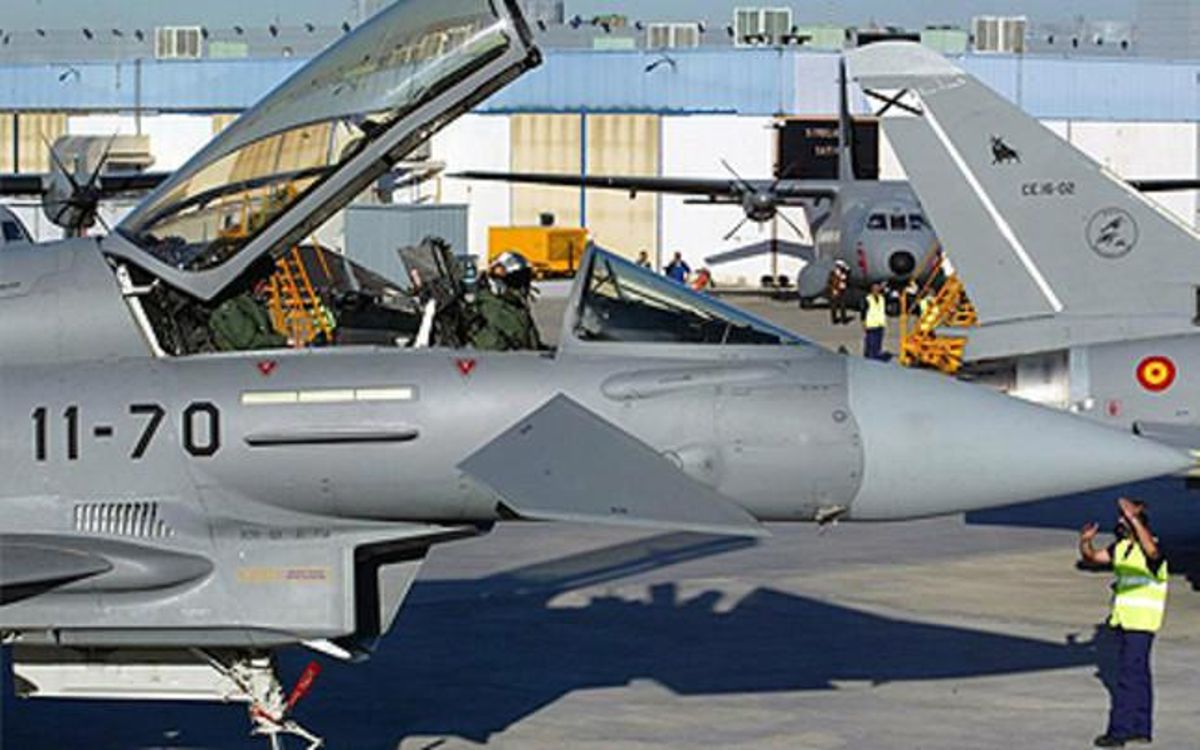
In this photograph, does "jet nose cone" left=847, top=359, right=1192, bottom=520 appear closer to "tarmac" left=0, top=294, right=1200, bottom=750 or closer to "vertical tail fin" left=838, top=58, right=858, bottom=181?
"tarmac" left=0, top=294, right=1200, bottom=750

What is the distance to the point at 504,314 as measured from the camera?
409 inches

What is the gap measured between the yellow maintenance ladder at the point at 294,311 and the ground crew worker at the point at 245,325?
42mm

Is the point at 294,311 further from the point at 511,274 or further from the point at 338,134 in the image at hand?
the point at 511,274

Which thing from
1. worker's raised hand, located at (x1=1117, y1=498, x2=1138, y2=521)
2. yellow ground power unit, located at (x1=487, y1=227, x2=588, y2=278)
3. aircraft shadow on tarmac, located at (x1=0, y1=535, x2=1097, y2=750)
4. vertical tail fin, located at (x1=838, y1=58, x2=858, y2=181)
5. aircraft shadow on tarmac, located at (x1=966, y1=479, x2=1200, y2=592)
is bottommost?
aircraft shadow on tarmac, located at (x1=0, y1=535, x2=1097, y2=750)

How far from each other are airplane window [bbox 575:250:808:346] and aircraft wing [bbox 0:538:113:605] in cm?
243

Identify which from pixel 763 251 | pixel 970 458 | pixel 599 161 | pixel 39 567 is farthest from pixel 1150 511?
pixel 599 161

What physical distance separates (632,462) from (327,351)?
1578 mm

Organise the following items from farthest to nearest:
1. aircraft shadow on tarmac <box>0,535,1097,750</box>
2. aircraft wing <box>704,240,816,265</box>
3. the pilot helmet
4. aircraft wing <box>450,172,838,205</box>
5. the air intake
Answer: aircraft wing <box>704,240,816,265</box>, aircraft wing <box>450,172,838,205</box>, aircraft shadow on tarmac <box>0,535,1097,750</box>, the pilot helmet, the air intake

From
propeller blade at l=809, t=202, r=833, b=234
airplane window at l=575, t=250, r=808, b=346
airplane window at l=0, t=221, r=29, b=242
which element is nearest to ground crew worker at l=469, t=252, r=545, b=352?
airplane window at l=575, t=250, r=808, b=346

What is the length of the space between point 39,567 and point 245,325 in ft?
4.79

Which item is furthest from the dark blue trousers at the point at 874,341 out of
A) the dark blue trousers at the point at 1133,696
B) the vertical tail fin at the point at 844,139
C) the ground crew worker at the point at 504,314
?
the ground crew worker at the point at 504,314

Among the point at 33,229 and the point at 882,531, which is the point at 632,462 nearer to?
the point at 882,531

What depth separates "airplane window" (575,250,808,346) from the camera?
33.6ft

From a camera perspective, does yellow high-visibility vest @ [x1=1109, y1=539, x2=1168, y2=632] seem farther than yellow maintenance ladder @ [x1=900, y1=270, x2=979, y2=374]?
No
